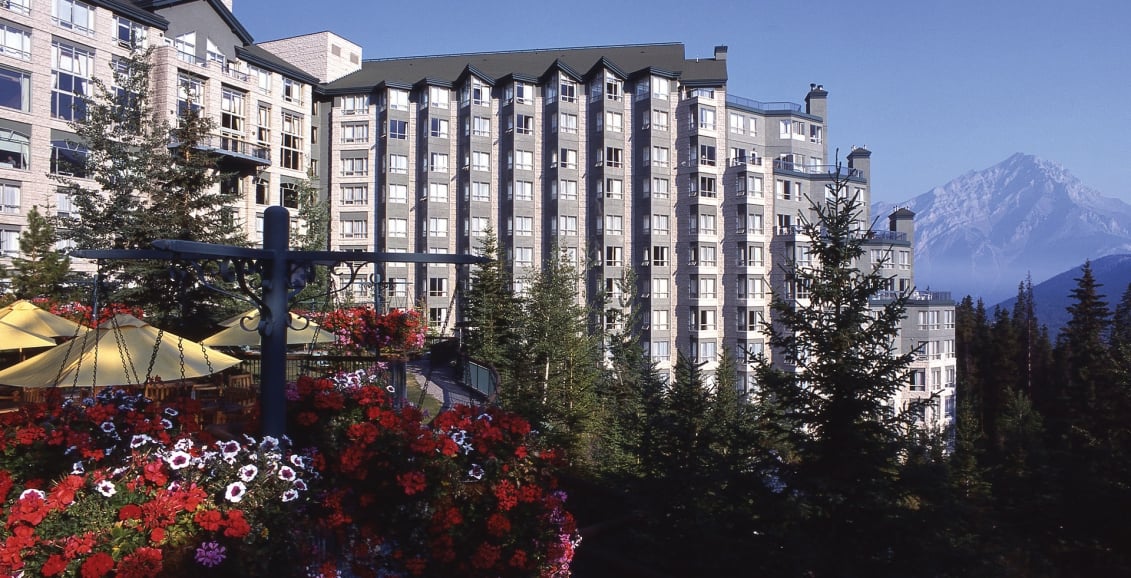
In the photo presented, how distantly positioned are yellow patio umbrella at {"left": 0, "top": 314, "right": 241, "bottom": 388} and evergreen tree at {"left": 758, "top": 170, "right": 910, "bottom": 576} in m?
10.2

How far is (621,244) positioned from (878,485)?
1793 inches

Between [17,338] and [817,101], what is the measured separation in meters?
62.2

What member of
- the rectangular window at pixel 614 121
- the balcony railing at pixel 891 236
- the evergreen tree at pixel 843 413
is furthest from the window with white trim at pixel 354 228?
the evergreen tree at pixel 843 413

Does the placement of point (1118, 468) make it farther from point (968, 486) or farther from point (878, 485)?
point (878, 485)

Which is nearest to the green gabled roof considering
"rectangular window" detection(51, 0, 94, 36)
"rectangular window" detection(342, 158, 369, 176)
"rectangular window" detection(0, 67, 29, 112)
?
"rectangular window" detection(342, 158, 369, 176)

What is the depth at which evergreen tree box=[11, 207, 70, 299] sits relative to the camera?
2622 cm

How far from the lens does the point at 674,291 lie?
188 feet

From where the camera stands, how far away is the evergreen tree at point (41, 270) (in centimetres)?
2622

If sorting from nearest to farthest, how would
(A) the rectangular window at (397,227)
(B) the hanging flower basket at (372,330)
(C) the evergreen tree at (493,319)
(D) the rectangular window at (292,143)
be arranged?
(B) the hanging flower basket at (372,330)
(C) the evergreen tree at (493,319)
(D) the rectangular window at (292,143)
(A) the rectangular window at (397,227)

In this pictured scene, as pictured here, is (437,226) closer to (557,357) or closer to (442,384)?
(557,357)

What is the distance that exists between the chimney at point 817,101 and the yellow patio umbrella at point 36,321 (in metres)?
59.9

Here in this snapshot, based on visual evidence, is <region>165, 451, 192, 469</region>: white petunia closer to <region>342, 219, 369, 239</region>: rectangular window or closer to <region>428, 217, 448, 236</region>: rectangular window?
<region>428, 217, 448, 236</region>: rectangular window

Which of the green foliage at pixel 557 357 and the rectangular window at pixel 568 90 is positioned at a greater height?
the rectangular window at pixel 568 90

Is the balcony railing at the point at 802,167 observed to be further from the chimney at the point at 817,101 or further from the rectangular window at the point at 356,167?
the rectangular window at the point at 356,167
